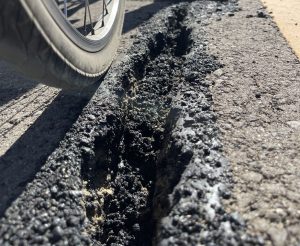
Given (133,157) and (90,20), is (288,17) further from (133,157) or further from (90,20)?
(133,157)

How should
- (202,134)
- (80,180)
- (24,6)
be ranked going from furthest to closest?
(202,134) < (80,180) < (24,6)

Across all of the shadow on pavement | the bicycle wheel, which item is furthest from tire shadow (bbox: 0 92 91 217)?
the bicycle wheel

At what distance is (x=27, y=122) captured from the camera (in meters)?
2.24

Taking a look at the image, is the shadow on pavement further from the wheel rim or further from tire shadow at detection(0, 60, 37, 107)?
the wheel rim

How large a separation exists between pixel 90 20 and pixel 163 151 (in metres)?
1.21

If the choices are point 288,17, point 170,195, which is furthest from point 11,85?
point 288,17

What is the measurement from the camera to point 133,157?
2.31 meters

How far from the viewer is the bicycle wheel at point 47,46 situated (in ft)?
5.09

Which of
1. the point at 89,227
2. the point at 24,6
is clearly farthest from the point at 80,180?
the point at 24,6

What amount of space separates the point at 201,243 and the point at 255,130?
30.8 inches

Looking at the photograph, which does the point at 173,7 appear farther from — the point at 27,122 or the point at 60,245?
the point at 60,245

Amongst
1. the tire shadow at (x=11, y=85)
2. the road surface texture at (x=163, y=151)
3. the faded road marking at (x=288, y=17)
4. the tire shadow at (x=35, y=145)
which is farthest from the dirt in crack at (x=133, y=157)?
the faded road marking at (x=288, y=17)

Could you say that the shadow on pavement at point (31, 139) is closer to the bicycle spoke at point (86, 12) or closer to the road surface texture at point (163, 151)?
the road surface texture at point (163, 151)

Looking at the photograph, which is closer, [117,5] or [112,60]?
[112,60]
